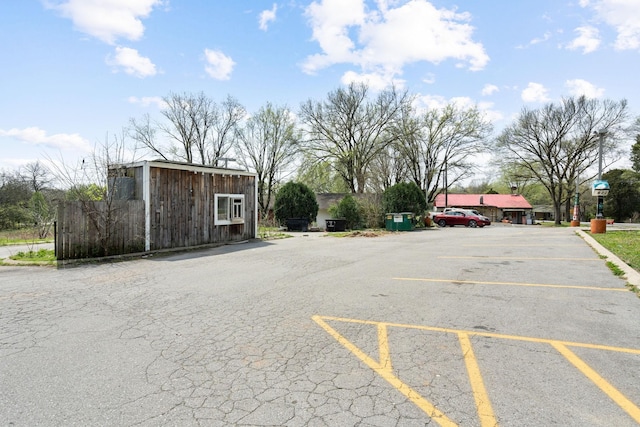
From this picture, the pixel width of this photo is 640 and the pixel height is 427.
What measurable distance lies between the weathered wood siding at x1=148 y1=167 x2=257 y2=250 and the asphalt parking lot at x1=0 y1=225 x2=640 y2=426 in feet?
16.4

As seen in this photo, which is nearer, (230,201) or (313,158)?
(230,201)

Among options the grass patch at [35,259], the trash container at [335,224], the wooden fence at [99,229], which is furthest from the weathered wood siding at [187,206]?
the trash container at [335,224]

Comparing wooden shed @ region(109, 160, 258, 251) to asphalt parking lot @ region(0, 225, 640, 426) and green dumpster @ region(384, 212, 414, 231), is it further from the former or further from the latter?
green dumpster @ region(384, 212, 414, 231)

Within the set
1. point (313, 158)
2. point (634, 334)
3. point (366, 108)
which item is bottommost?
point (634, 334)

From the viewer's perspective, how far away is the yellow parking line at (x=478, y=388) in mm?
2588

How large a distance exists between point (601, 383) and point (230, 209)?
13.8 metres

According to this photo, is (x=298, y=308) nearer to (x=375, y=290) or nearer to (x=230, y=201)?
(x=375, y=290)

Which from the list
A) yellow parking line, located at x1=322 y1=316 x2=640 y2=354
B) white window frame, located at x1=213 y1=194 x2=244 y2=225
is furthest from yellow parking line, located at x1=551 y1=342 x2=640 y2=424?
white window frame, located at x1=213 y1=194 x2=244 y2=225

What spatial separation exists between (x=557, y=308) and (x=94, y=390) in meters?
5.95

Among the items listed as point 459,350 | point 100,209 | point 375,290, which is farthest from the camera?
point 100,209

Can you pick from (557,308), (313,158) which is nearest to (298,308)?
(557,308)

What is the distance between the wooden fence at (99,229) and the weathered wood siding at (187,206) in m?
0.59

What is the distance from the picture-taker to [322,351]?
3805mm

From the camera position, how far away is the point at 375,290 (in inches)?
257
